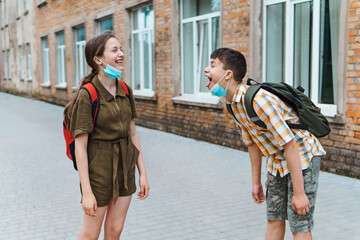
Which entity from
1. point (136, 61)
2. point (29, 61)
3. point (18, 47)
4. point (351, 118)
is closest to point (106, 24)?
point (136, 61)

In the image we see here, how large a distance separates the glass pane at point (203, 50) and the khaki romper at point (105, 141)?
26.3 feet

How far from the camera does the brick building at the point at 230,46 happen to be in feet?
22.3

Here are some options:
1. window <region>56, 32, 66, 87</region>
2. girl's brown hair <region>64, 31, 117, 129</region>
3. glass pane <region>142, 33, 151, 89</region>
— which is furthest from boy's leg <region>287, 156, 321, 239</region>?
window <region>56, 32, 66, 87</region>

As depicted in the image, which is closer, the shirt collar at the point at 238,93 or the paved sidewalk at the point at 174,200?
the shirt collar at the point at 238,93

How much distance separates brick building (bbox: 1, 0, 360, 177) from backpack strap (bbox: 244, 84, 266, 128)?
4498 mm

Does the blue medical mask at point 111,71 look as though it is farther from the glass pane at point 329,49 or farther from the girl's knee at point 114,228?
the glass pane at point 329,49

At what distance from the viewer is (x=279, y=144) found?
2602 mm

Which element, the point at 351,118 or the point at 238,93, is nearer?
the point at 238,93

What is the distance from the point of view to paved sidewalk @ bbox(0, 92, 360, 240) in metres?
4.58

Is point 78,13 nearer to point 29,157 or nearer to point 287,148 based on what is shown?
point 29,157

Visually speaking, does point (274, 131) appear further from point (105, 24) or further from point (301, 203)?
point (105, 24)

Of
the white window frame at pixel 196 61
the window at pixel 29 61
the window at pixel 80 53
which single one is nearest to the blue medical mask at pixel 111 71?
the white window frame at pixel 196 61

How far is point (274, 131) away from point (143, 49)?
1134 centimetres

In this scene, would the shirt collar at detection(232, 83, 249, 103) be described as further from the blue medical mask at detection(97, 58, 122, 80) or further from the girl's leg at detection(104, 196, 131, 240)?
the girl's leg at detection(104, 196, 131, 240)
